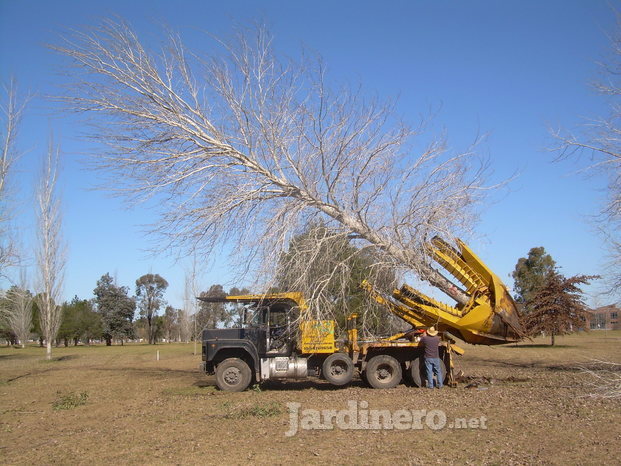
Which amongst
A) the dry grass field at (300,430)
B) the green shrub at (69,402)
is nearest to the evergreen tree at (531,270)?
the dry grass field at (300,430)

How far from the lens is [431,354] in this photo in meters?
12.2

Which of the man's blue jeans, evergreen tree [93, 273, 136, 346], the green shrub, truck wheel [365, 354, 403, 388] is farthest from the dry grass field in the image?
evergreen tree [93, 273, 136, 346]

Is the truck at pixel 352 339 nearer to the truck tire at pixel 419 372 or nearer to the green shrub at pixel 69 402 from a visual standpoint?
the truck tire at pixel 419 372

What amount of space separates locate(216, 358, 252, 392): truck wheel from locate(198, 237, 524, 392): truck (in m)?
0.02

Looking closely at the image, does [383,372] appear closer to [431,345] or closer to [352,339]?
[352,339]

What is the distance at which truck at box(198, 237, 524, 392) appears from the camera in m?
12.1

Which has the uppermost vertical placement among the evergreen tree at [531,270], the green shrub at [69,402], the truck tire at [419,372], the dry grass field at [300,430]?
the evergreen tree at [531,270]

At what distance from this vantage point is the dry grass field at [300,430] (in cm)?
644

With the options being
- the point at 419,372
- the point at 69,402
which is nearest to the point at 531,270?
the point at 419,372

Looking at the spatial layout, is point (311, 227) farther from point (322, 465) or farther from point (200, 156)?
point (322, 465)

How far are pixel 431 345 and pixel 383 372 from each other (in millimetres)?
1523

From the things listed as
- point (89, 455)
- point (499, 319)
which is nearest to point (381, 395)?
point (499, 319)

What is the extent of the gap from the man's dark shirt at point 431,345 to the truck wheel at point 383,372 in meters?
0.95

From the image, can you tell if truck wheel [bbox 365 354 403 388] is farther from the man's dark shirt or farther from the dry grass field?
the man's dark shirt
